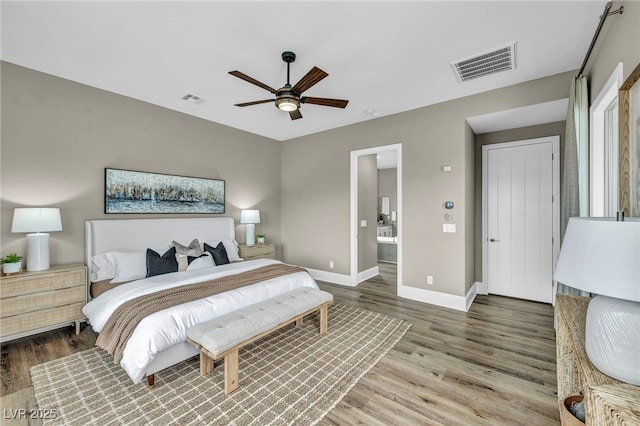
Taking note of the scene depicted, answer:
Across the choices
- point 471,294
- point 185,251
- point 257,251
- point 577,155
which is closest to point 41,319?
point 185,251

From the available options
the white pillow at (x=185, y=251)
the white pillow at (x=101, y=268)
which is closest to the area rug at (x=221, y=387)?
the white pillow at (x=101, y=268)

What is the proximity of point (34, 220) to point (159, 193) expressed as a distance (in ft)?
4.85

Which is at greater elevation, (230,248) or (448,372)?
(230,248)

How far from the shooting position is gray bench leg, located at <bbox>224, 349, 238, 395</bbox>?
2.12 metres

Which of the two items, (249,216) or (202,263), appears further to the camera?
(249,216)

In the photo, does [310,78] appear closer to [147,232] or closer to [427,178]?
[427,178]

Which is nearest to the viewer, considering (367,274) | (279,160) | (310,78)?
(310,78)

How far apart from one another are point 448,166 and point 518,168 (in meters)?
1.34

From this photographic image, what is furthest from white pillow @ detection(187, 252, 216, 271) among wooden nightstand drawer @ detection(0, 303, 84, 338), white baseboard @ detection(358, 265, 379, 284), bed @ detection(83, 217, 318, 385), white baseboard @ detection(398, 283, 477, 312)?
white baseboard @ detection(398, 283, 477, 312)

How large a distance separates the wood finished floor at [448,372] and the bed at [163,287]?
0.60m

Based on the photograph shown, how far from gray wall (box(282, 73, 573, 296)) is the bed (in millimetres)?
1789

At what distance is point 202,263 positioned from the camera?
369cm

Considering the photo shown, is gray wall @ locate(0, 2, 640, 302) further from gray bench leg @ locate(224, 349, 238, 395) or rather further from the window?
gray bench leg @ locate(224, 349, 238, 395)

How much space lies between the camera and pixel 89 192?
11.7 ft
